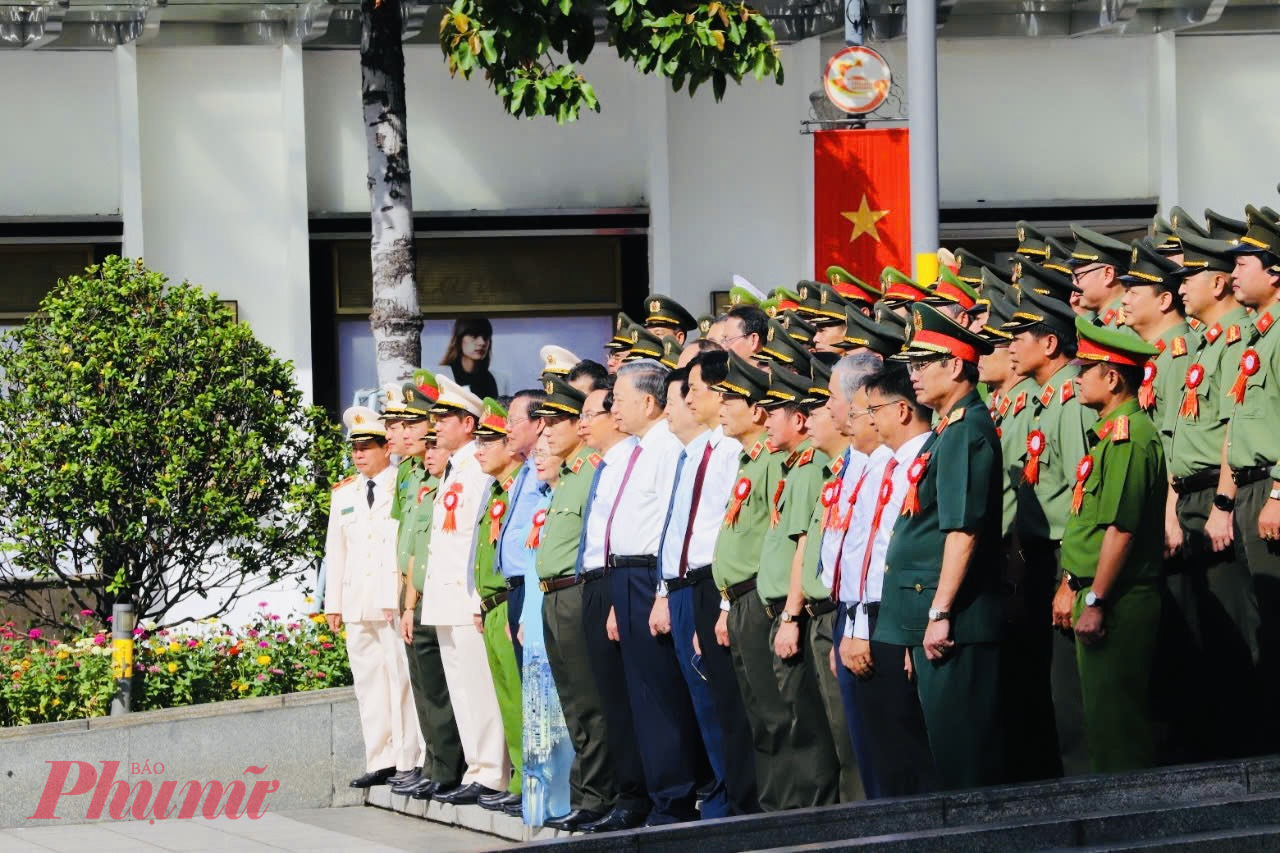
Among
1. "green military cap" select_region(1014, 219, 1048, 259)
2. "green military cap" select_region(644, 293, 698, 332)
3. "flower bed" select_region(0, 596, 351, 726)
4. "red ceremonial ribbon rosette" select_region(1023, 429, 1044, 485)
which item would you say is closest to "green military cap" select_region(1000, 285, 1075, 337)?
"red ceremonial ribbon rosette" select_region(1023, 429, 1044, 485)

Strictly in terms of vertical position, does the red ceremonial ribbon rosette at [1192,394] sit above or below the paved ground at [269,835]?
above

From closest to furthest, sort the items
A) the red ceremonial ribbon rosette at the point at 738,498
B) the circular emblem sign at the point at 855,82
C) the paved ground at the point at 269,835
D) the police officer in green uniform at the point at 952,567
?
1. the police officer in green uniform at the point at 952,567
2. the red ceremonial ribbon rosette at the point at 738,498
3. the paved ground at the point at 269,835
4. the circular emblem sign at the point at 855,82

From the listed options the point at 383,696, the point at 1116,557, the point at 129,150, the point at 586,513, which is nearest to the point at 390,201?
the point at 383,696

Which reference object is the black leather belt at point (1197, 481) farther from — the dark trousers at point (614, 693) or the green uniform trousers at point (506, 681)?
the green uniform trousers at point (506, 681)

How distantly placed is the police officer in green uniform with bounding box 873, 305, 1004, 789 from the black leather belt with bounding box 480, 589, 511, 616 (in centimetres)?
351

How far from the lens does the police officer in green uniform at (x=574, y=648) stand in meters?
10.3

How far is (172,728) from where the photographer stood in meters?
12.6

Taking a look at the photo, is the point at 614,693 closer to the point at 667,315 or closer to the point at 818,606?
the point at 818,606

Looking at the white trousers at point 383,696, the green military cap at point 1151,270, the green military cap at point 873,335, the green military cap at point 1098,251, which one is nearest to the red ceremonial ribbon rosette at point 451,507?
the white trousers at point 383,696

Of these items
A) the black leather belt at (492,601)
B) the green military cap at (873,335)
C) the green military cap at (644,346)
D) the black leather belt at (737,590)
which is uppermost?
the green military cap at (873,335)

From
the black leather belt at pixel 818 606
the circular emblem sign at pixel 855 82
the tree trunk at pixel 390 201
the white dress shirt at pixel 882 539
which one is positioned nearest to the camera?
the white dress shirt at pixel 882 539

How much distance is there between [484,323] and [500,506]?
343 inches

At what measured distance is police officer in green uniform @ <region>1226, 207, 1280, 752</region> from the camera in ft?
28.3

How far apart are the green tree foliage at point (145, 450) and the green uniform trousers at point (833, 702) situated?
5.85 meters
